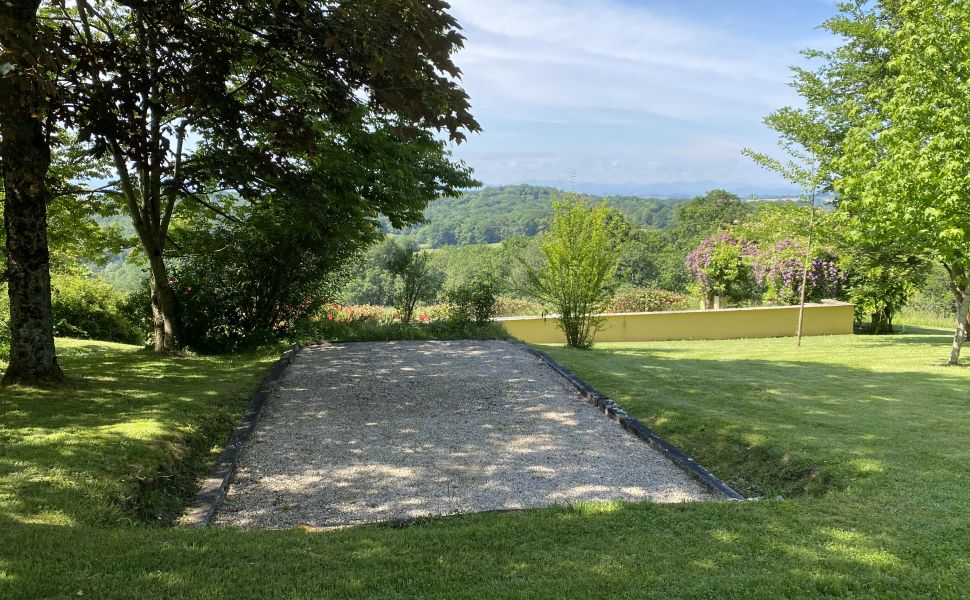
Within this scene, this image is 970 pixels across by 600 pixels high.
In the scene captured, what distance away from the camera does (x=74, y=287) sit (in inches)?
603

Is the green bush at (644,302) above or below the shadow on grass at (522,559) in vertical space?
above

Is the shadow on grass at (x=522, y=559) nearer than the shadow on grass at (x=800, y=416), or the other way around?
the shadow on grass at (x=522, y=559)

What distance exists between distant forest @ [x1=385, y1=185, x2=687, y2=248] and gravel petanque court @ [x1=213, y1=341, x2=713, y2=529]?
47726mm

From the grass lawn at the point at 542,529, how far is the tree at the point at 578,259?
20.6 ft

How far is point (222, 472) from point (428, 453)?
1.59 meters

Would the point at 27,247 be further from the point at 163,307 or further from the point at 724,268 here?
the point at 724,268

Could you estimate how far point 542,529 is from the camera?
11.0ft

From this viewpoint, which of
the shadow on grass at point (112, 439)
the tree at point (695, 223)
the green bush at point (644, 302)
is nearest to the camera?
the shadow on grass at point (112, 439)

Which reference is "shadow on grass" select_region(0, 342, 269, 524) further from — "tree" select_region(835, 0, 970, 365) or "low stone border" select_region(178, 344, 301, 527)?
"tree" select_region(835, 0, 970, 365)

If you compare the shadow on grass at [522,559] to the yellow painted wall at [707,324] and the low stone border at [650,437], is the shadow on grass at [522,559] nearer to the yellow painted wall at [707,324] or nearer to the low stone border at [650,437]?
the low stone border at [650,437]

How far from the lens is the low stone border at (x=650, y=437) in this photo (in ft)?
14.2

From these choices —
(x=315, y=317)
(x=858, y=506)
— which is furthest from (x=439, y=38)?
(x=315, y=317)

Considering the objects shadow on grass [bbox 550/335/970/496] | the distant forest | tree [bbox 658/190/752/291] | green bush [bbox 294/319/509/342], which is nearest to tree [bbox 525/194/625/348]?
green bush [bbox 294/319/509/342]

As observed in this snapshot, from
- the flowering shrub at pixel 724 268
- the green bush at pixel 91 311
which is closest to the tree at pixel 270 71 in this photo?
the green bush at pixel 91 311
